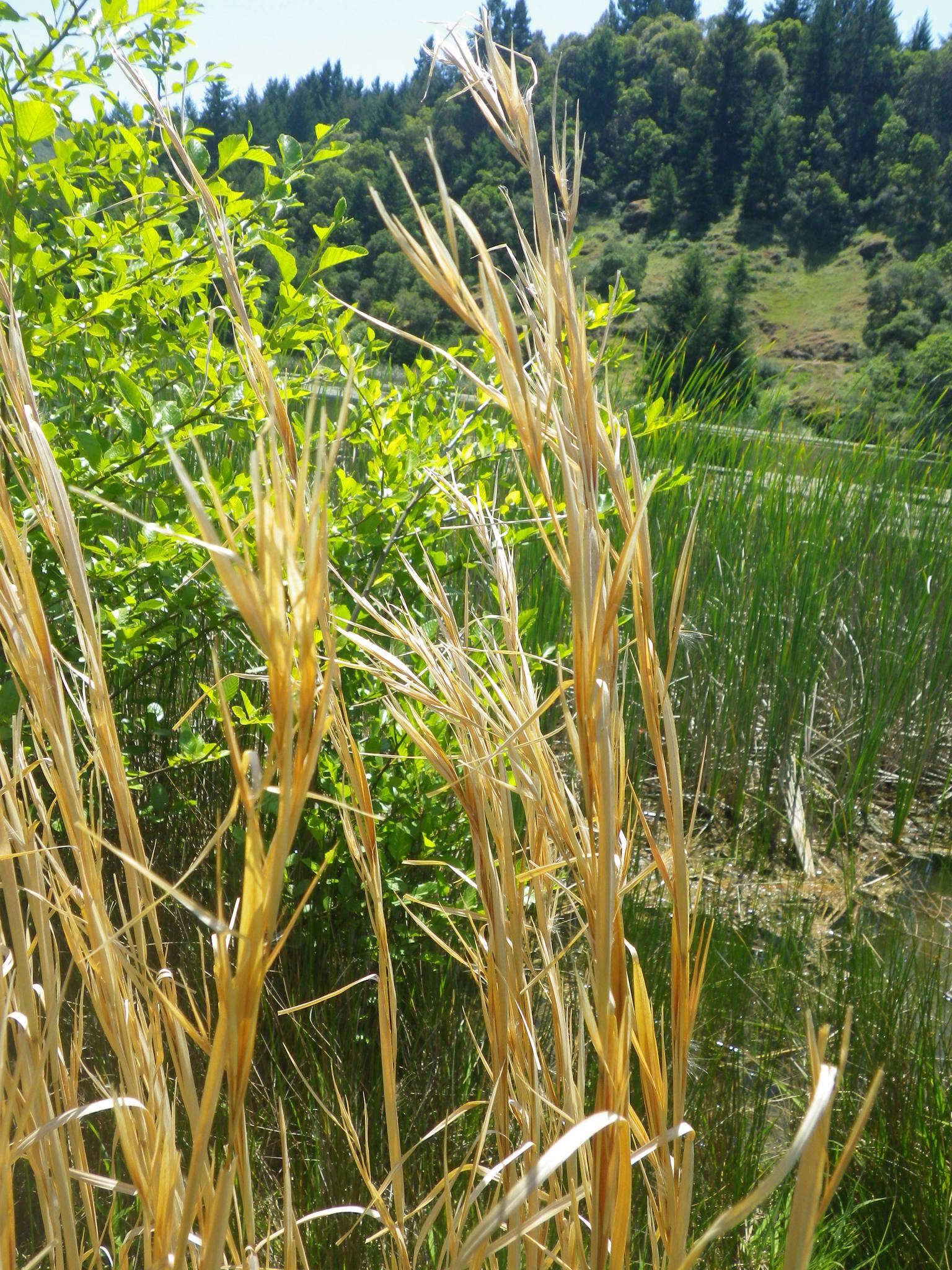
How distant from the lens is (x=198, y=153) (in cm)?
169

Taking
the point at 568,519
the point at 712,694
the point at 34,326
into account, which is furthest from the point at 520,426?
the point at 712,694

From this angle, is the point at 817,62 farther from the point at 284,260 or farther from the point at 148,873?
the point at 148,873

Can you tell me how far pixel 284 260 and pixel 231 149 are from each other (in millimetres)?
202

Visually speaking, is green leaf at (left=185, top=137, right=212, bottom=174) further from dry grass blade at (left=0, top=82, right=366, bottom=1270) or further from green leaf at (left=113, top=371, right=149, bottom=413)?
dry grass blade at (left=0, top=82, right=366, bottom=1270)

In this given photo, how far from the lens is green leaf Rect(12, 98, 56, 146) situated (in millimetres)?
1518

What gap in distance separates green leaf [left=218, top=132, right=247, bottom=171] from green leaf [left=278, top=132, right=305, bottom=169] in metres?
0.12

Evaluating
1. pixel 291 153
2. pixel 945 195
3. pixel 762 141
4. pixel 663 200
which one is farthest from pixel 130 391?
pixel 762 141

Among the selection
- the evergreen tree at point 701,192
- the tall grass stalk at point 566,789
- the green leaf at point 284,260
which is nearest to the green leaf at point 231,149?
the green leaf at point 284,260

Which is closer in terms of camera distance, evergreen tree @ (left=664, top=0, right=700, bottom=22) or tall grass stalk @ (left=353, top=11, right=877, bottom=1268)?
tall grass stalk @ (left=353, top=11, right=877, bottom=1268)

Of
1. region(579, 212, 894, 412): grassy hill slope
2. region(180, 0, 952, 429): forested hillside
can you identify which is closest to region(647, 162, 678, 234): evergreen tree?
region(180, 0, 952, 429): forested hillside

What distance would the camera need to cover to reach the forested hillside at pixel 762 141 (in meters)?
30.1

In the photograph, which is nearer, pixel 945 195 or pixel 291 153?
pixel 291 153

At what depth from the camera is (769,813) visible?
3.55 meters

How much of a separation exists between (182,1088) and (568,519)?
319 millimetres
